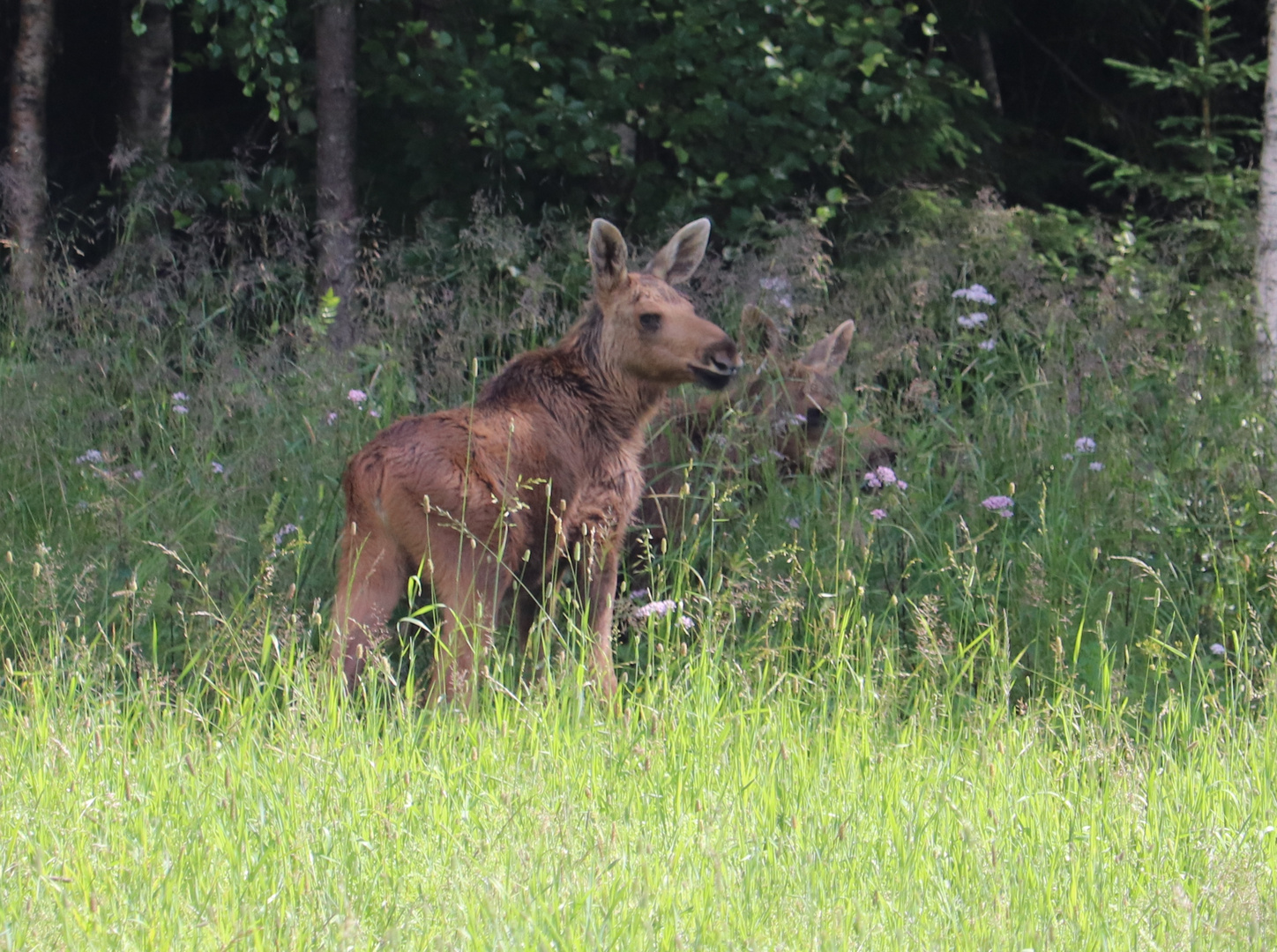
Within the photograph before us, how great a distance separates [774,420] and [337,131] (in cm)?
431

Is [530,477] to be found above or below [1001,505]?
above

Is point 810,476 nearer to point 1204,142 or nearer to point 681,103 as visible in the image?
point 681,103

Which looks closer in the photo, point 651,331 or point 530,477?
point 530,477

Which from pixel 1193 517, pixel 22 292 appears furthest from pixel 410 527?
pixel 22 292

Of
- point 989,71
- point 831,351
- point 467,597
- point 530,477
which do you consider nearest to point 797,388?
point 831,351

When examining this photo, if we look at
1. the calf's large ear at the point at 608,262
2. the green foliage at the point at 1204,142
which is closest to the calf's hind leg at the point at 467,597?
the calf's large ear at the point at 608,262

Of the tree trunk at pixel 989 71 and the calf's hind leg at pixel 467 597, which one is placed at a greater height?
the tree trunk at pixel 989 71

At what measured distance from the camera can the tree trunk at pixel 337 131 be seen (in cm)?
899

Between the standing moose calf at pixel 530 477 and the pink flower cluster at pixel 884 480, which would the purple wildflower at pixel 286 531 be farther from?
the pink flower cluster at pixel 884 480

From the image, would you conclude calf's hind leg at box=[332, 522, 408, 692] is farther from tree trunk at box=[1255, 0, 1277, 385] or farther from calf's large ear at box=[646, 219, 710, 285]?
tree trunk at box=[1255, 0, 1277, 385]

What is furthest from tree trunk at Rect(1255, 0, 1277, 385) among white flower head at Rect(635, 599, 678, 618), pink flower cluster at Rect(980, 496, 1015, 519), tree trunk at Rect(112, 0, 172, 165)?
tree trunk at Rect(112, 0, 172, 165)

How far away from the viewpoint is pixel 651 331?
559 cm

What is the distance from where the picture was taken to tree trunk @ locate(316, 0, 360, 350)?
899cm

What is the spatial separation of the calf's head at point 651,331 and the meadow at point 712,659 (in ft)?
1.29
